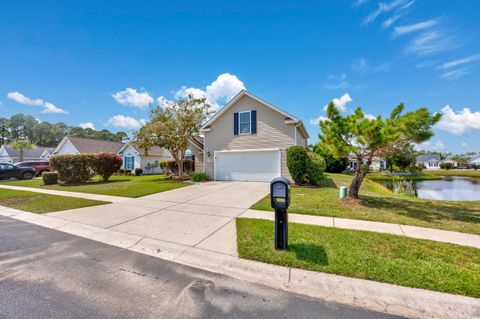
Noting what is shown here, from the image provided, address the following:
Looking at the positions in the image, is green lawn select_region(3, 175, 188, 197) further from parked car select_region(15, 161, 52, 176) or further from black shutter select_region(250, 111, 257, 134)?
parked car select_region(15, 161, 52, 176)

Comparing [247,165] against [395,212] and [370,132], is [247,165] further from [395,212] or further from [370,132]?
[395,212]

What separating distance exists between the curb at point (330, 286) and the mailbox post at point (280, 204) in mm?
555

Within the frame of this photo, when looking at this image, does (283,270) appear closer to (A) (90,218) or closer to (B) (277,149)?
(A) (90,218)

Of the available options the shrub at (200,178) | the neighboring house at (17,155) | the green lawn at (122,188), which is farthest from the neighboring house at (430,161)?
the neighboring house at (17,155)

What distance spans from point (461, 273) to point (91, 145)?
35342mm

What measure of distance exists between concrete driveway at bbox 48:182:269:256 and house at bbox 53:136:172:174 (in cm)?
1738

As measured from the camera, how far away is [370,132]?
6195 mm

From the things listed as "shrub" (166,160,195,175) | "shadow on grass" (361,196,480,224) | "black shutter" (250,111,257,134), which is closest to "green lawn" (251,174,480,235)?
"shadow on grass" (361,196,480,224)

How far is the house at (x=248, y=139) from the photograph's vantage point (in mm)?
13383

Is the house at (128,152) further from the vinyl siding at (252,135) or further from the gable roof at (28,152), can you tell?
the gable roof at (28,152)

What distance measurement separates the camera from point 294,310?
2377 mm

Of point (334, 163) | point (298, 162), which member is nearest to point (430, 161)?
point (334, 163)

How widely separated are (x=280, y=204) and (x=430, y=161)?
8258cm

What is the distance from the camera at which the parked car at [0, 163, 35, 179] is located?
55.6 feet
